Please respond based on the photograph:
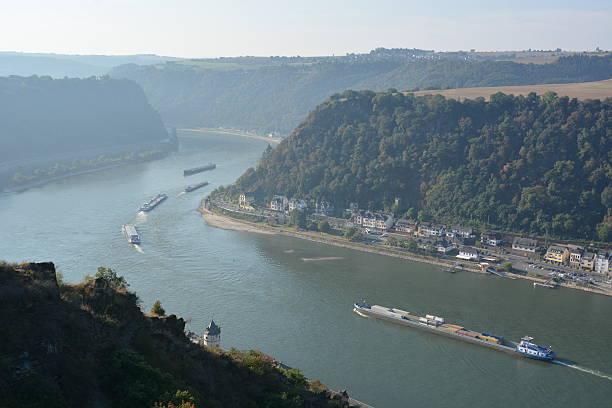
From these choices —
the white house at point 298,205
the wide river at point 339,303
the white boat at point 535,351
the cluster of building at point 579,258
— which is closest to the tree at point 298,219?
the white house at point 298,205

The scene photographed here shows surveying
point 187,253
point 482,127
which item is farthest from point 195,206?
point 482,127

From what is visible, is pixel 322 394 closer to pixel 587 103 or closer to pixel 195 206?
pixel 195 206

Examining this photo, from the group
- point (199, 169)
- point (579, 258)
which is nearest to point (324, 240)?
point (579, 258)

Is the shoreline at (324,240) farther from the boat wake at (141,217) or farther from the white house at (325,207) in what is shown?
the white house at (325,207)

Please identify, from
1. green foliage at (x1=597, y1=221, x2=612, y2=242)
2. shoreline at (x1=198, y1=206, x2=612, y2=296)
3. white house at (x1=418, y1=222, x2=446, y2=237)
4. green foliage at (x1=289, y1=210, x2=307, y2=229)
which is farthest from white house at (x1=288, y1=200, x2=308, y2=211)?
green foliage at (x1=597, y1=221, x2=612, y2=242)

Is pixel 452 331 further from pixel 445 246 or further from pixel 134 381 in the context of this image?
pixel 134 381

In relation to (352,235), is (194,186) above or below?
below

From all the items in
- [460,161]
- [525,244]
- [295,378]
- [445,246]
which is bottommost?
[445,246]
